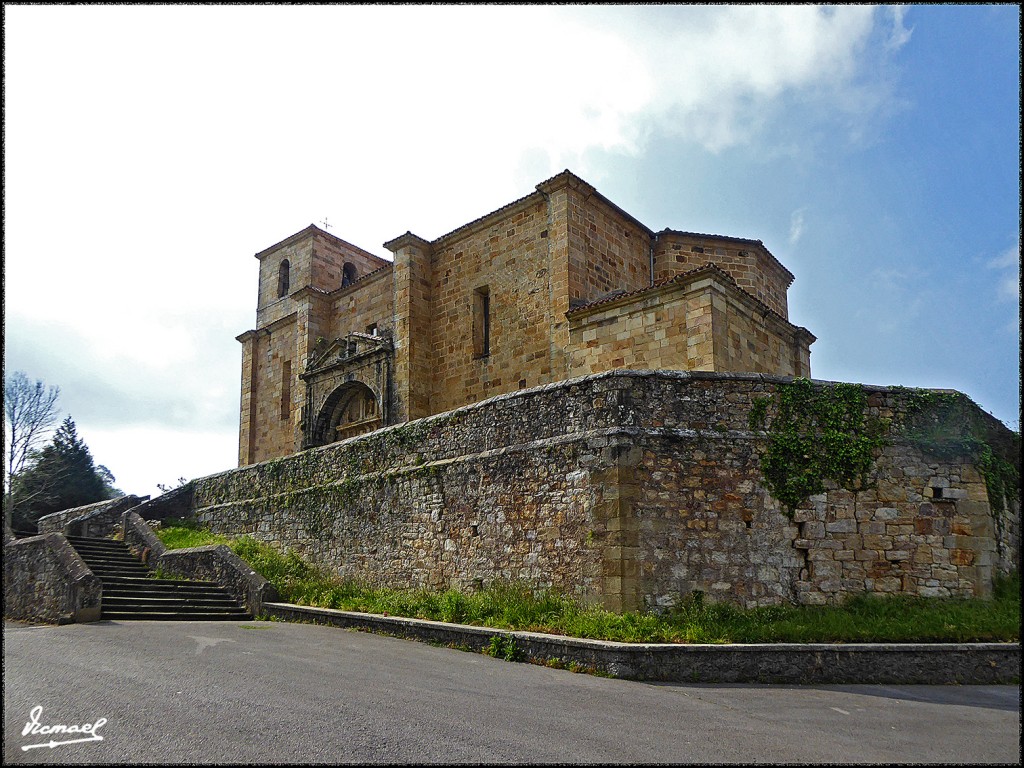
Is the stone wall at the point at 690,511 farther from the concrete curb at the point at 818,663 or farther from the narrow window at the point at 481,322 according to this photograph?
the narrow window at the point at 481,322

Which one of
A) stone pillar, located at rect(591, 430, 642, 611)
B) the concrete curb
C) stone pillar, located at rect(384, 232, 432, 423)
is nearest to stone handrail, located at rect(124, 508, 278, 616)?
stone pillar, located at rect(384, 232, 432, 423)

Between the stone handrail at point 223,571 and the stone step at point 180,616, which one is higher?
the stone handrail at point 223,571

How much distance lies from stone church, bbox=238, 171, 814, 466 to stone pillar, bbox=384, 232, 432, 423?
39 mm

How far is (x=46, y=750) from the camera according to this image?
5566 mm

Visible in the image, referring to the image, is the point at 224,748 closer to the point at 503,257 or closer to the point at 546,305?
the point at 546,305

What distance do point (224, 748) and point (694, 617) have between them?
6212 millimetres

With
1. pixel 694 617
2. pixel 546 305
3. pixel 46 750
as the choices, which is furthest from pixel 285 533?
pixel 46 750

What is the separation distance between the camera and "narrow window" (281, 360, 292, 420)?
2673cm

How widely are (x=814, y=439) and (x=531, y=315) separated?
9.08 meters

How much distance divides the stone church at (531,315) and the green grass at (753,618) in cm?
563

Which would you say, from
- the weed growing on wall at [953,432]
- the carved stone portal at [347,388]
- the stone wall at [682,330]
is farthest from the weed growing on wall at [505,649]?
the carved stone portal at [347,388]

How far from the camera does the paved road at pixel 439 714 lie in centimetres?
579

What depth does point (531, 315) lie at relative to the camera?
62.0 feet
